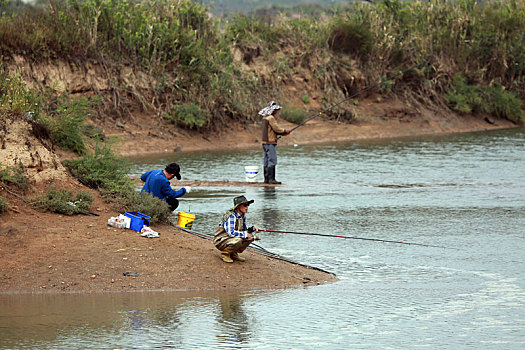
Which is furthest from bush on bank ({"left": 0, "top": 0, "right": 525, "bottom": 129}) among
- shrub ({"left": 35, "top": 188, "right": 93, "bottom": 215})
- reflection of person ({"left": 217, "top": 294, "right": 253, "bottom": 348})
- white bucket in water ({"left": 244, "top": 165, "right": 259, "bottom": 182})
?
reflection of person ({"left": 217, "top": 294, "right": 253, "bottom": 348})

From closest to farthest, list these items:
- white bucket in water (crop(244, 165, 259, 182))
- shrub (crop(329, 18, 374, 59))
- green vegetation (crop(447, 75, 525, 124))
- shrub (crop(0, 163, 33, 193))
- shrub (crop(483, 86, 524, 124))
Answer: shrub (crop(0, 163, 33, 193)), white bucket in water (crop(244, 165, 259, 182)), green vegetation (crop(447, 75, 525, 124)), shrub (crop(329, 18, 374, 59)), shrub (crop(483, 86, 524, 124))

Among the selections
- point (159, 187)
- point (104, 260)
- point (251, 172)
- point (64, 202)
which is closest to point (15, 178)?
point (64, 202)

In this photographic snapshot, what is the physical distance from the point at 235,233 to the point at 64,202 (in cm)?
266

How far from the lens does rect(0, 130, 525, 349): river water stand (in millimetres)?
7613

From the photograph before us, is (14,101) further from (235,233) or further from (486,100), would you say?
(486,100)

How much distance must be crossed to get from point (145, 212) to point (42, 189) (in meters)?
1.45

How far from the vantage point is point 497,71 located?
126 ft

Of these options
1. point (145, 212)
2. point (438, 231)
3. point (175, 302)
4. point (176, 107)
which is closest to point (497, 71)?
point (176, 107)

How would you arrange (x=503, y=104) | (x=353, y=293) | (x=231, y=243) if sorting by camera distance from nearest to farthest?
(x=353, y=293) → (x=231, y=243) → (x=503, y=104)

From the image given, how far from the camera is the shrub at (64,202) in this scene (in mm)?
11148

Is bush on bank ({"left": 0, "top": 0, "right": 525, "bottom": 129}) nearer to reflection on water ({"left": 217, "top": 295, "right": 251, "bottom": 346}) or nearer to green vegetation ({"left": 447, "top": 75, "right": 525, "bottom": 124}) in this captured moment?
green vegetation ({"left": 447, "top": 75, "right": 525, "bottom": 124})

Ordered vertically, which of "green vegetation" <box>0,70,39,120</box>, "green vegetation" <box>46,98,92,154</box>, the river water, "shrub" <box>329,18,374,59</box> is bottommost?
the river water

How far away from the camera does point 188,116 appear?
27.9m

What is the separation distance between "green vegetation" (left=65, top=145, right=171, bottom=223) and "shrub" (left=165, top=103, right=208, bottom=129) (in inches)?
575
